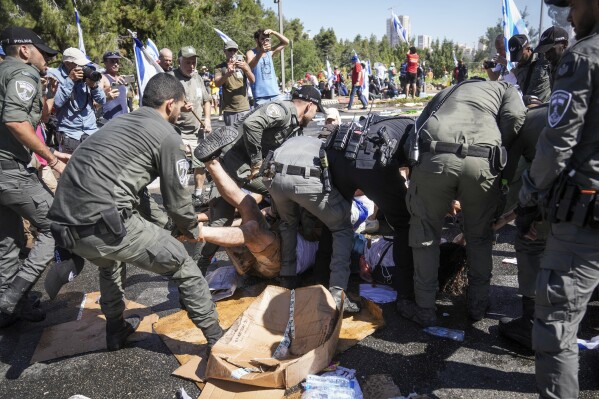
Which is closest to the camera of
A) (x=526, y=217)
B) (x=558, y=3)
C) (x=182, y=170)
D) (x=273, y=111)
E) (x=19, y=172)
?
(x=558, y=3)

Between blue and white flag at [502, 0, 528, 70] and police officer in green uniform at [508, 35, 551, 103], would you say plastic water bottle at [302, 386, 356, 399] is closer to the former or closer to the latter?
police officer in green uniform at [508, 35, 551, 103]

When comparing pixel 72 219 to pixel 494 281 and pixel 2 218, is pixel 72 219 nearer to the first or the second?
pixel 2 218

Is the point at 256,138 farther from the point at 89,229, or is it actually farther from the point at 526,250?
the point at 526,250

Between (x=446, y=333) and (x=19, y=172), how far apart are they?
3.17m

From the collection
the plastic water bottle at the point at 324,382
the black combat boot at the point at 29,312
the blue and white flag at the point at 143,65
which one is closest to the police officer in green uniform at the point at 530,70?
the plastic water bottle at the point at 324,382

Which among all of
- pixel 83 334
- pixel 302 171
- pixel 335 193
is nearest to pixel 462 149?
pixel 335 193

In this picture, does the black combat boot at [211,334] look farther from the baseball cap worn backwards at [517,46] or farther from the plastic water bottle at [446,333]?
the baseball cap worn backwards at [517,46]

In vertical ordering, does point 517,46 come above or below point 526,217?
above

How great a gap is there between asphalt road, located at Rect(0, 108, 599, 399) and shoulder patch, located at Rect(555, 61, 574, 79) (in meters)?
1.57

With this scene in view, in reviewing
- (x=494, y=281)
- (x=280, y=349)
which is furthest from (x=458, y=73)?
(x=280, y=349)

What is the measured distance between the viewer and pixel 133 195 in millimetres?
2695

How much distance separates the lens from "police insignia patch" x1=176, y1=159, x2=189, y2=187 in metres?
2.65

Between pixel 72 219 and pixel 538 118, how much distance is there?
2730 mm

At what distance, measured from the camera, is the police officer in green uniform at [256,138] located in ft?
12.8
